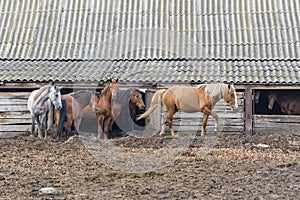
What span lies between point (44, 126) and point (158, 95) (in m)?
2.93

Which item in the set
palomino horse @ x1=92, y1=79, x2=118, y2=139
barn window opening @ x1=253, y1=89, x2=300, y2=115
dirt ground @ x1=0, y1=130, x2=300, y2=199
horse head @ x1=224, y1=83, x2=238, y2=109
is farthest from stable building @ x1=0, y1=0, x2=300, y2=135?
dirt ground @ x1=0, y1=130, x2=300, y2=199

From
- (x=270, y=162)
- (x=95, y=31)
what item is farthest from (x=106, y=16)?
(x=270, y=162)

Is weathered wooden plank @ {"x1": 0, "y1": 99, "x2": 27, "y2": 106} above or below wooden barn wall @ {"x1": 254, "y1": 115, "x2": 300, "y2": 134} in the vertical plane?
above

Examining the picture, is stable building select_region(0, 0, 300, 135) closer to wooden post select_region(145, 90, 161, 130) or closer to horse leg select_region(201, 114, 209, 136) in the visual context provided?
wooden post select_region(145, 90, 161, 130)

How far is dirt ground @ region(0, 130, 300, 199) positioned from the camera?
705 cm

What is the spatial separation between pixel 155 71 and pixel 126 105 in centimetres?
131

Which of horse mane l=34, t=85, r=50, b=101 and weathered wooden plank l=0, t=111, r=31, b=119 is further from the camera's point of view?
weathered wooden plank l=0, t=111, r=31, b=119

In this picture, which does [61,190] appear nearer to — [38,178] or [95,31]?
[38,178]

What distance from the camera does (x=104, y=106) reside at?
43.0 feet

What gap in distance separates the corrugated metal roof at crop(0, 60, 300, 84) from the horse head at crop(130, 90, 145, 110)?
15.6 inches

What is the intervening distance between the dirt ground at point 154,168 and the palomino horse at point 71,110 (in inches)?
21.7

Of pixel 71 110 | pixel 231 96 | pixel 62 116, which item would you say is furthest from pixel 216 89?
pixel 62 116

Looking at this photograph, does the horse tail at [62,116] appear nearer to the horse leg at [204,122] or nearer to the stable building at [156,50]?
the stable building at [156,50]

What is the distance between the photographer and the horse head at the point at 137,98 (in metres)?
13.3
